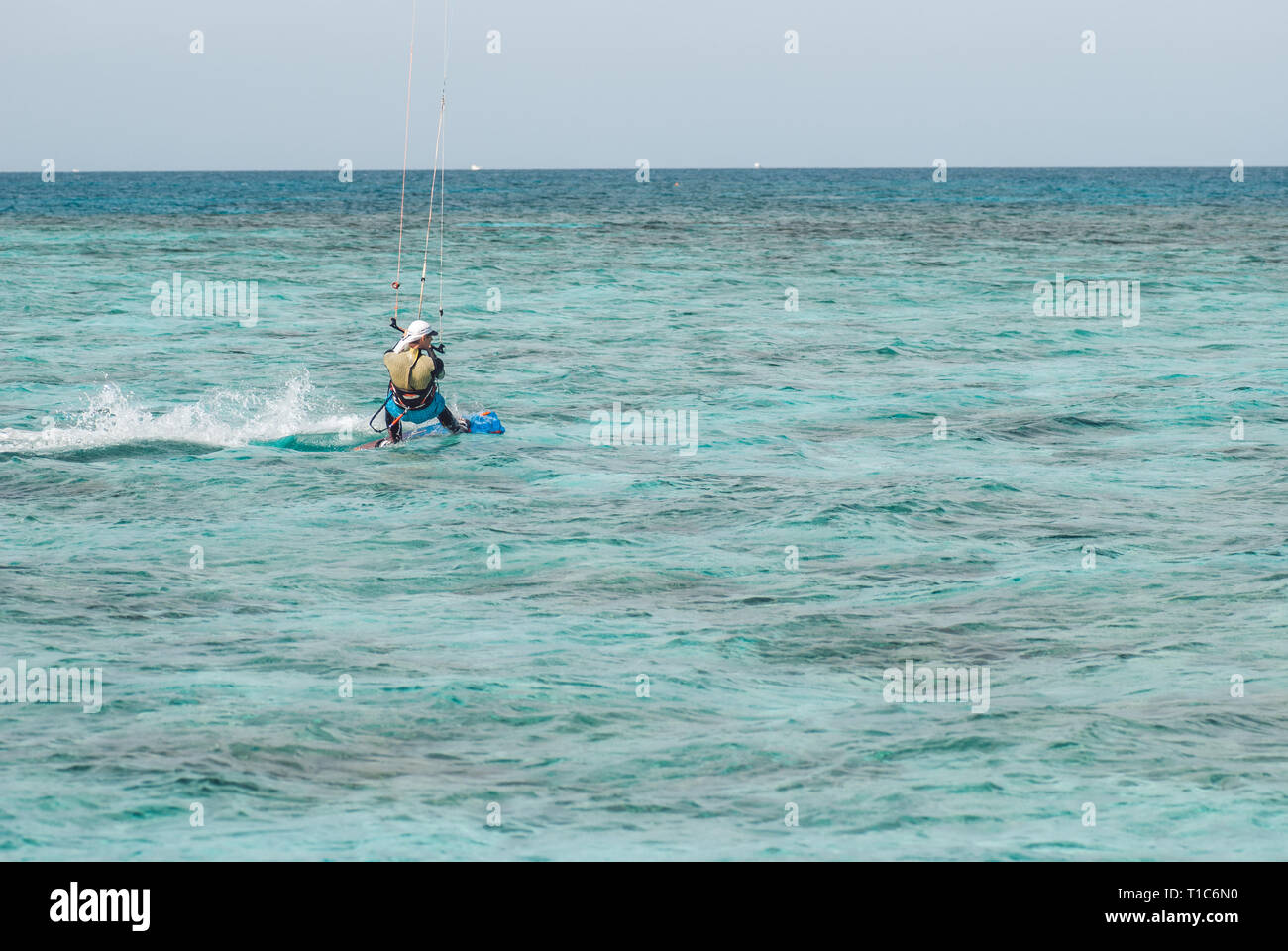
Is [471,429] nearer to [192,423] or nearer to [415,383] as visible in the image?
[415,383]

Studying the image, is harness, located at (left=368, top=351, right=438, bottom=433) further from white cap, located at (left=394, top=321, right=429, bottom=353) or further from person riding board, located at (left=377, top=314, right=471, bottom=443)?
white cap, located at (left=394, top=321, right=429, bottom=353)

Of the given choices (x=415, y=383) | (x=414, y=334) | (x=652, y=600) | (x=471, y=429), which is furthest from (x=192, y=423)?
(x=652, y=600)

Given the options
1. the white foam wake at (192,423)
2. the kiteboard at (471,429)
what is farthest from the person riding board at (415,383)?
the white foam wake at (192,423)

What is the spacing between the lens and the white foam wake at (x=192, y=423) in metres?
19.2

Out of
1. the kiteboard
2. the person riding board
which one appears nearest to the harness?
the person riding board

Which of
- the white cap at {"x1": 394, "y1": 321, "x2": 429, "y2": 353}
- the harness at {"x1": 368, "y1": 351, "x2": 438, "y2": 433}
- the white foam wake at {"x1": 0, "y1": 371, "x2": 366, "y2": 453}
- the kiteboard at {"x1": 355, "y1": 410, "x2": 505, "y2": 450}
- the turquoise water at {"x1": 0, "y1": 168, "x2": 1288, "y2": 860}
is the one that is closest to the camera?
the turquoise water at {"x1": 0, "y1": 168, "x2": 1288, "y2": 860}

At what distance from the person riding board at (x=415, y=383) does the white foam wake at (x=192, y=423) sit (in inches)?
56.9

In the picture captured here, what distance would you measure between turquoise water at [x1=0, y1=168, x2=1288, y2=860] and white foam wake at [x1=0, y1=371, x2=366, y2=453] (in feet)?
0.37

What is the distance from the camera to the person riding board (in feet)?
57.3

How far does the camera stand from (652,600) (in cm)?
1263

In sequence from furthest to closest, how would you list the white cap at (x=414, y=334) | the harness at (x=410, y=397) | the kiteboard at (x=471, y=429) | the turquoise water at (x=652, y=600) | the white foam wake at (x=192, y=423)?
the white foam wake at (x=192, y=423) < the kiteboard at (x=471, y=429) < the harness at (x=410, y=397) < the white cap at (x=414, y=334) < the turquoise water at (x=652, y=600)

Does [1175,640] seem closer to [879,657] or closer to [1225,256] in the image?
[879,657]

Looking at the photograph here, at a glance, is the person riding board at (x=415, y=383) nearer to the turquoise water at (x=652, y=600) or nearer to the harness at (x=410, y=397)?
the harness at (x=410, y=397)

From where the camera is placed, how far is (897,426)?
21.4m
